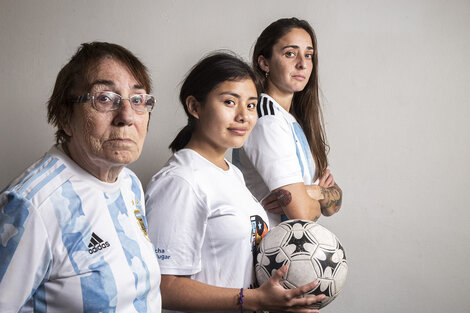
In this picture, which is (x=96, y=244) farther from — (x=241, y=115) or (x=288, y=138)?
(x=288, y=138)

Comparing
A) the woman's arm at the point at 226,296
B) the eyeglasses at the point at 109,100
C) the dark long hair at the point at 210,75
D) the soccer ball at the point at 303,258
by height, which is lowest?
the woman's arm at the point at 226,296

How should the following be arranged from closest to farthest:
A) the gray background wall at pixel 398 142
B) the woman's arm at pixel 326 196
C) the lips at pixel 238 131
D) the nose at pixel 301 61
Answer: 1. the lips at pixel 238 131
2. the woman's arm at pixel 326 196
3. the nose at pixel 301 61
4. the gray background wall at pixel 398 142

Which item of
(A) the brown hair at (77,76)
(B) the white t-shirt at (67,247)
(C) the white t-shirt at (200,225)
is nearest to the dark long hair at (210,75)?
(C) the white t-shirt at (200,225)

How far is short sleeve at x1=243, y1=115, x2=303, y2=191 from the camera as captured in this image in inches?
73.7

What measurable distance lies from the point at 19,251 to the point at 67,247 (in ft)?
0.33

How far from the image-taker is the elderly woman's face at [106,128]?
1110 millimetres

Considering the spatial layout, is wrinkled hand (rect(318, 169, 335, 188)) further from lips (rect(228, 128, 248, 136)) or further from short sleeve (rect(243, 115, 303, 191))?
lips (rect(228, 128, 248, 136))

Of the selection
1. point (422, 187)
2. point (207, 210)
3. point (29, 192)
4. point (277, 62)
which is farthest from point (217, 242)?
point (422, 187)

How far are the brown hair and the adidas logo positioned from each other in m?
0.29

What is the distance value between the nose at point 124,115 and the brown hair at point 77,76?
8 centimetres

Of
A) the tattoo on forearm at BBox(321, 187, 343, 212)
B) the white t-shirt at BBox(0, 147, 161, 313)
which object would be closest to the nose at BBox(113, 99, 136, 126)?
the white t-shirt at BBox(0, 147, 161, 313)

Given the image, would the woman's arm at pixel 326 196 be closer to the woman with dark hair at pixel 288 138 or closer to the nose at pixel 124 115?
the woman with dark hair at pixel 288 138

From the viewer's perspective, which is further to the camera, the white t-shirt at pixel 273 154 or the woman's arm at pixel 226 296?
the white t-shirt at pixel 273 154

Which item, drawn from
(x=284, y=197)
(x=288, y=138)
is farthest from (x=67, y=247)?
(x=288, y=138)
